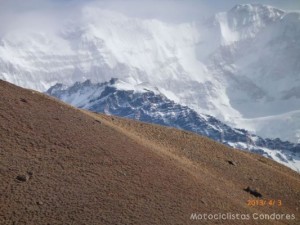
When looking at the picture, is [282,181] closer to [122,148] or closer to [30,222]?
[122,148]

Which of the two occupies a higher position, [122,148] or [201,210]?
[122,148]

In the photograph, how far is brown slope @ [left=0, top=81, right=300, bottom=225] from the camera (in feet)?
104

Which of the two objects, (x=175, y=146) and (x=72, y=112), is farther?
(x=175, y=146)

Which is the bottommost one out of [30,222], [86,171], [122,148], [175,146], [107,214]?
[30,222]

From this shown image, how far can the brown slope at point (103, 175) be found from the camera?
Result: 3166 cm

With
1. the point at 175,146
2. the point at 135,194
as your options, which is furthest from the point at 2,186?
the point at 175,146

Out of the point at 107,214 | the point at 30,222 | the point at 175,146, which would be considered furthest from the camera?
the point at 175,146

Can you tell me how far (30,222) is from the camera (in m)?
29.5

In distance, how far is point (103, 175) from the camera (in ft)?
116

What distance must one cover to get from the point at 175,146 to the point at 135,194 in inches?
524
